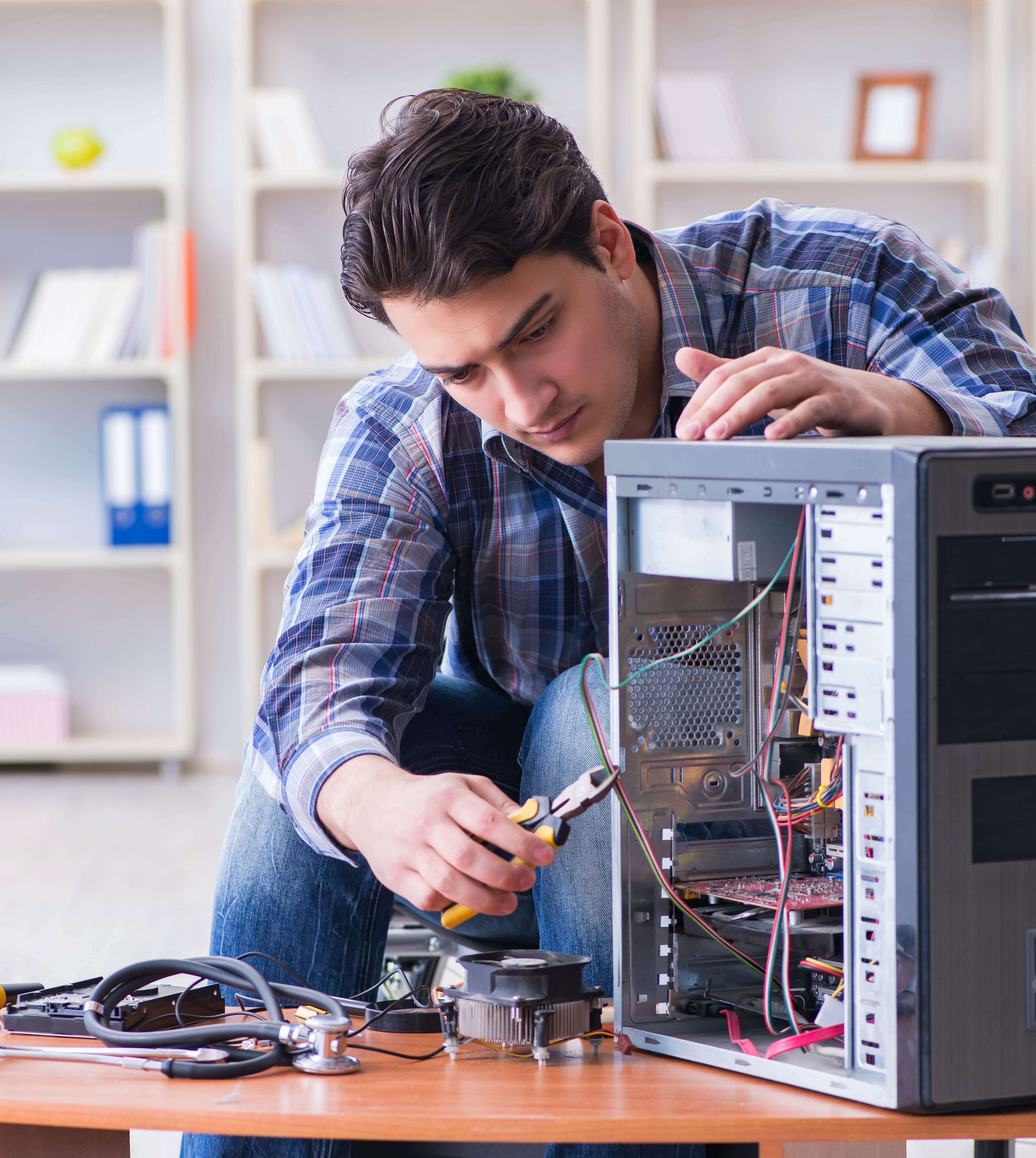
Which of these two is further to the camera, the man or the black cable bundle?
the man

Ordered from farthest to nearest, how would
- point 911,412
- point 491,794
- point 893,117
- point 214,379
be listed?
point 214,379, point 893,117, point 911,412, point 491,794

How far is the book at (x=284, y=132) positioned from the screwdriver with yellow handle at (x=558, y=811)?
3062 millimetres

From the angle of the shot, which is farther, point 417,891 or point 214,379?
point 214,379

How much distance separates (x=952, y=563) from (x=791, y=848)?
242 mm

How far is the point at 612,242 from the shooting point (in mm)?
1252

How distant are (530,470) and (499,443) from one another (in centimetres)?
4

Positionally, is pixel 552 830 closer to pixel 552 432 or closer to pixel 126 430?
pixel 552 432

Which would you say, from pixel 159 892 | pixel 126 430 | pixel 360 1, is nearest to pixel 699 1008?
pixel 159 892

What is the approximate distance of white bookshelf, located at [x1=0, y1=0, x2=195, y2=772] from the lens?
363cm

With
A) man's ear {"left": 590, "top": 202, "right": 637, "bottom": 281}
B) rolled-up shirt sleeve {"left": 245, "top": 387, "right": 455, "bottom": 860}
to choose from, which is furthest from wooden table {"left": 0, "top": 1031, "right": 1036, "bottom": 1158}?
man's ear {"left": 590, "top": 202, "right": 637, "bottom": 281}

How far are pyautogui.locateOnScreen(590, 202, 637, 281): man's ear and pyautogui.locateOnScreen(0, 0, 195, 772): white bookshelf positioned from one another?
2488 millimetres

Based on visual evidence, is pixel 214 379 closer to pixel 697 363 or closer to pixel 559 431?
pixel 559 431

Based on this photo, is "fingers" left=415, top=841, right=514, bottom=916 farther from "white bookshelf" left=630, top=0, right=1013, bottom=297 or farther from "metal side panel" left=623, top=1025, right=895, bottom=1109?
"white bookshelf" left=630, top=0, right=1013, bottom=297

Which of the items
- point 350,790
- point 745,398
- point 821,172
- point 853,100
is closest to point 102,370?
point 821,172
